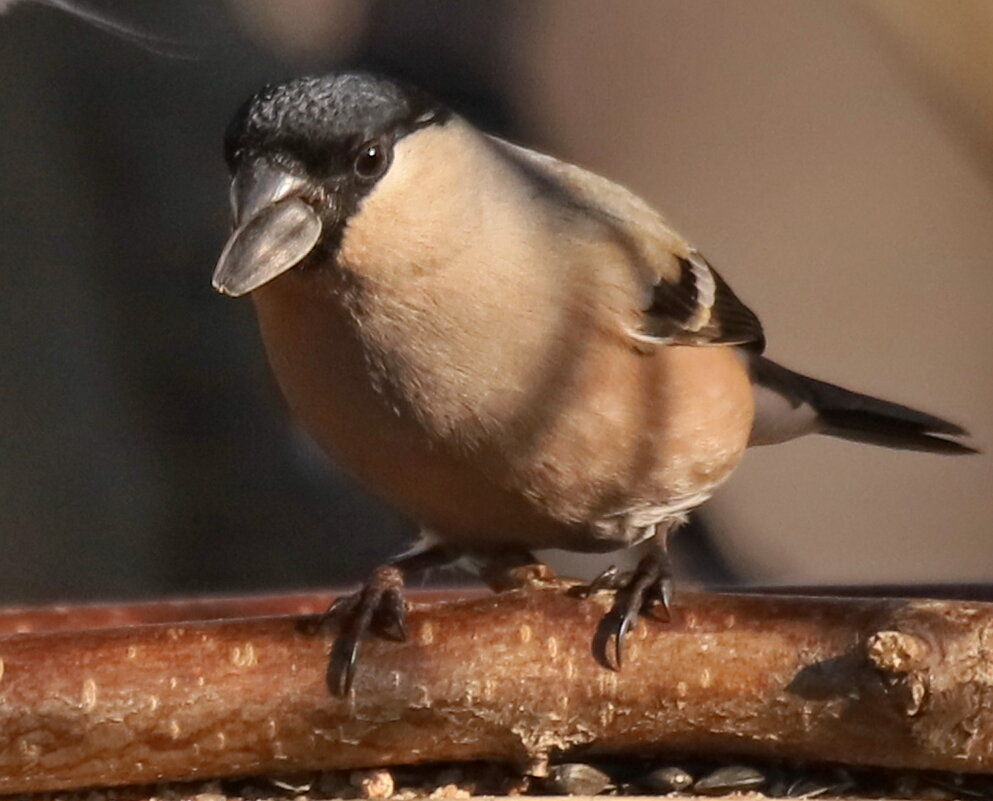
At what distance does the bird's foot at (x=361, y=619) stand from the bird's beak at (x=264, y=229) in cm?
31

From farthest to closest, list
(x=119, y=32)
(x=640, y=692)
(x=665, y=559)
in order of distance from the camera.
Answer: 1. (x=119, y=32)
2. (x=665, y=559)
3. (x=640, y=692)

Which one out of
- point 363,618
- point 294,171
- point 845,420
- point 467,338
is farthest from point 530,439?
point 845,420

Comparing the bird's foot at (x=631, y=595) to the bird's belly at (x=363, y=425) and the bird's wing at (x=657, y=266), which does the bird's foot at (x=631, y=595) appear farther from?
the bird's wing at (x=657, y=266)

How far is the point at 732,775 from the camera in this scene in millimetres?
1173

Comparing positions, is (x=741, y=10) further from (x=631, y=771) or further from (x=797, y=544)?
(x=631, y=771)

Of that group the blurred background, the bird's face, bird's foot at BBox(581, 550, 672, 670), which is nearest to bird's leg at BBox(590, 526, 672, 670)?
bird's foot at BBox(581, 550, 672, 670)

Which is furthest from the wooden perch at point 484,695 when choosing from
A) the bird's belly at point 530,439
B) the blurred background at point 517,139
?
the blurred background at point 517,139

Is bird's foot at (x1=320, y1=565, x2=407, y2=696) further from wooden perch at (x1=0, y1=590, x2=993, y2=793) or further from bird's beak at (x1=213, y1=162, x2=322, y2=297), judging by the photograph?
bird's beak at (x1=213, y1=162, x2=322, y2=297)

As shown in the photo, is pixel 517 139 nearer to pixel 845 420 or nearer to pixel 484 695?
pixel 845 420

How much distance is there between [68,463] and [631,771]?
136 centimetres

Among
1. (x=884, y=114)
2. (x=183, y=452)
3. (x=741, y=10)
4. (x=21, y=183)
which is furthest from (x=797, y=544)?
(x=21, y=183)

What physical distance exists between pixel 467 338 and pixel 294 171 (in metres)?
0.23

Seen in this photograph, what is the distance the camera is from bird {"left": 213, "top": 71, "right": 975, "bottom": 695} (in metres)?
1.16

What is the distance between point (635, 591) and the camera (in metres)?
1.21
